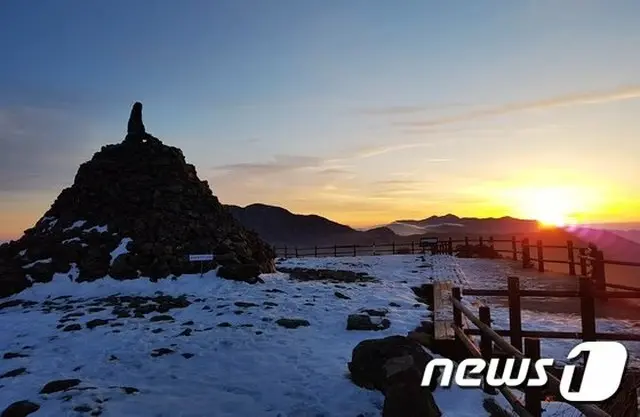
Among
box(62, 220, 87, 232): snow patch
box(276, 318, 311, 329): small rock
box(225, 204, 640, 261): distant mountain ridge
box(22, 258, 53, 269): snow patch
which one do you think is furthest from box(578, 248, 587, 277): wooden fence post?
box(225, 204, 640, 261): distant mountain ridge

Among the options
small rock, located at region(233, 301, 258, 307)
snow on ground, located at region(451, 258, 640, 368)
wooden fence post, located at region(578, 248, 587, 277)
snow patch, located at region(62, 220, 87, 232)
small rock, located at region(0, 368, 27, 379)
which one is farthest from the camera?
snow patch, located at region(62, 220, 87, 232)

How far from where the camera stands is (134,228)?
2122 centimetres

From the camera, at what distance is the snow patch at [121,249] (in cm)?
1977

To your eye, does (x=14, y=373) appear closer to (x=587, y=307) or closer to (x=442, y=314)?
(x=442, y=314)

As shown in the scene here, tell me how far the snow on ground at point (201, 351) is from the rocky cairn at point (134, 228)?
1.31m

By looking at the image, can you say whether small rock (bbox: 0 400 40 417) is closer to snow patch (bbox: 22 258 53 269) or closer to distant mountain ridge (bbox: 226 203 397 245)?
snow patch (bbox: 22 258 53 269)

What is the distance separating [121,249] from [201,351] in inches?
465

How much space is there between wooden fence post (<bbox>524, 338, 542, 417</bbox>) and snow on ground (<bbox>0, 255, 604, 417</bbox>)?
150 cm

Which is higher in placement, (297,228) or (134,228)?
(297,228)

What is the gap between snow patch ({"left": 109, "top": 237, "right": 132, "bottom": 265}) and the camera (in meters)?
19.8

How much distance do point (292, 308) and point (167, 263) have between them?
7667 millimetres

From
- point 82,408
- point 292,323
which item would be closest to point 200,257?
point 292,323

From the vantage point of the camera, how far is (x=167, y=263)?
19.6 metres

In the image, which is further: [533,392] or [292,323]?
[292,323]
